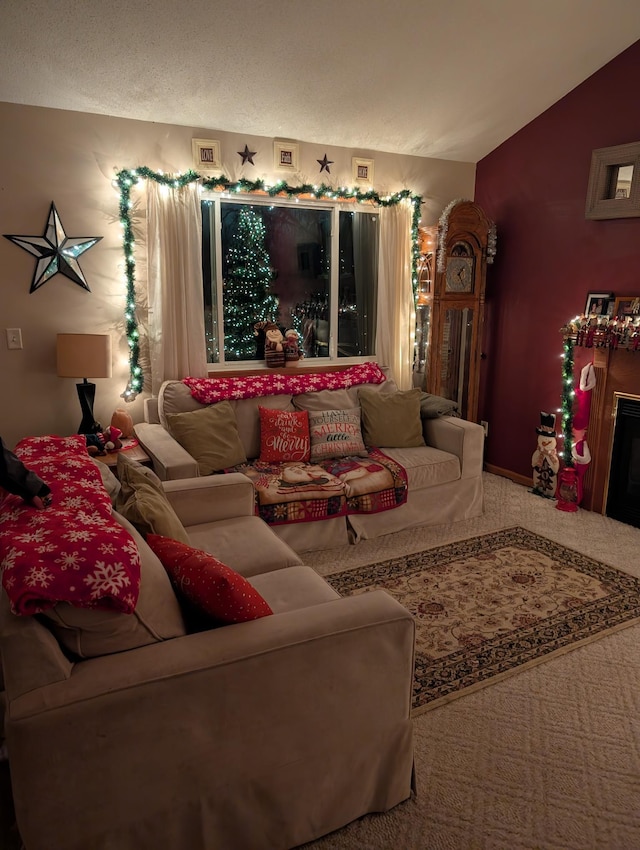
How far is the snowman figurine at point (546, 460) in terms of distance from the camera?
13.9 ft

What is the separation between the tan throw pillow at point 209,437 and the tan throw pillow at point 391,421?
91 cm

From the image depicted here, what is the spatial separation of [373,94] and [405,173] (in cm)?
91

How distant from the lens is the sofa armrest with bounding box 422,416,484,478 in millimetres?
3879

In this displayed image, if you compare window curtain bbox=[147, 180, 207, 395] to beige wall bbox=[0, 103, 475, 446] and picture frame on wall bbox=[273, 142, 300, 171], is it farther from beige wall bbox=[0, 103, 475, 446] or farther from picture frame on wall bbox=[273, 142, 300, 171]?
picture frame on wall bbox=[273, 142, 300, 171]

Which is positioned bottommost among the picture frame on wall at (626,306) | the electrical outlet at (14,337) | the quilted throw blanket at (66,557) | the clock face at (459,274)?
the quilted throw blanket at (66,557)

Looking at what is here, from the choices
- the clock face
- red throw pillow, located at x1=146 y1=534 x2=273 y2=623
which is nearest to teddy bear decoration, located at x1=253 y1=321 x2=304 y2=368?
the clock face

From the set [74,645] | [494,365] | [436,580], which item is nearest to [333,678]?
[74,645]

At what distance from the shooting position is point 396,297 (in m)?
4.68

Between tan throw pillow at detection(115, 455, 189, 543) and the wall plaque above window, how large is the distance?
3326 mm

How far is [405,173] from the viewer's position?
182 inches

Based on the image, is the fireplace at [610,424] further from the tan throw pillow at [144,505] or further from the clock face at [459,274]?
the tan throw pillow at [144,505]

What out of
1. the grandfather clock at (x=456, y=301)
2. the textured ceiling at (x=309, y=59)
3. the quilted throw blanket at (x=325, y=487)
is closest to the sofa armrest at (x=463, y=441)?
the quilted throw blanket at (x=325, y=487)

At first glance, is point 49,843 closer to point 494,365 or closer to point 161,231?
point 161,231

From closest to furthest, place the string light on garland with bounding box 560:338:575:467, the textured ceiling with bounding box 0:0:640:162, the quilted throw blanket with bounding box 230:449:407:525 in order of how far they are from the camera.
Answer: the textured ceiling with bounding box 0:0:640:162
the quilted throw blanket with bounding box 230:449:407:525
the string light on garland with bounding box 560:338:575:467
